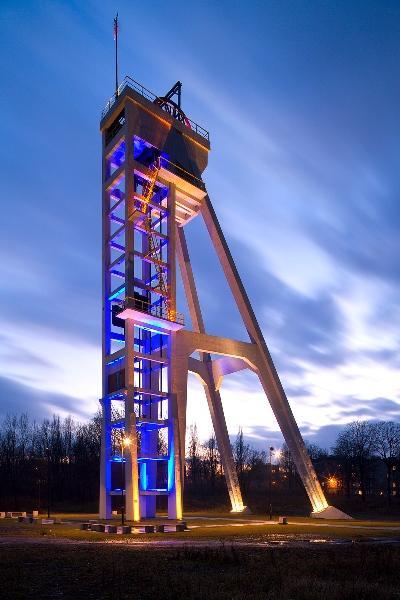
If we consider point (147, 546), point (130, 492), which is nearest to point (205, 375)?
point (130, 492)

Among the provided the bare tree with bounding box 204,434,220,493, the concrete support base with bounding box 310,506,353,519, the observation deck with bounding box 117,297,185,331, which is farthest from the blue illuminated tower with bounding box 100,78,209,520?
the bare tree with bounding box 204,434,220,493

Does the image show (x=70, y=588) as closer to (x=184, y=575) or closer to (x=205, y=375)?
(x=184, y=575)

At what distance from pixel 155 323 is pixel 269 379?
9.28m

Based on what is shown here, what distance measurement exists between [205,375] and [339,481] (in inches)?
2715

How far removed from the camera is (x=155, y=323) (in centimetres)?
3459

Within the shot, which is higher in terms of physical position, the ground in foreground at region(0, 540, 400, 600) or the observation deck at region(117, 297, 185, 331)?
the observation deck at region(117, 297, 185, 331)

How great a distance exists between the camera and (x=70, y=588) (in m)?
10.6

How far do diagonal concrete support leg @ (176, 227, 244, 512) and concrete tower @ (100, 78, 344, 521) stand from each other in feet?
0.32

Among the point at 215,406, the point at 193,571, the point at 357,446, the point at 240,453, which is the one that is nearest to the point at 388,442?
the point at 357,446

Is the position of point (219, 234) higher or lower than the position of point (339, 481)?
higher

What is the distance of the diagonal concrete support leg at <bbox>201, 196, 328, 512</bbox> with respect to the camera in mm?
37719

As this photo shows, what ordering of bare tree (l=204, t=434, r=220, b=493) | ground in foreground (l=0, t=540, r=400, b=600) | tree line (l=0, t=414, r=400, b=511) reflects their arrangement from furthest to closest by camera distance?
bare tree (l=204, t=434, r=220, b=493)
tree line (l=0, t=414, r=400, b=511)
ground in foreground (l=0, t=540, r=400, b=600)

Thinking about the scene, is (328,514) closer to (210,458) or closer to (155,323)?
(155,323)

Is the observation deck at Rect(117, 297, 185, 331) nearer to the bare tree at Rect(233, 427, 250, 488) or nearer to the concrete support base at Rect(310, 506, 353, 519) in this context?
the concrete support base at Rect(310, 506, 353, 519)
